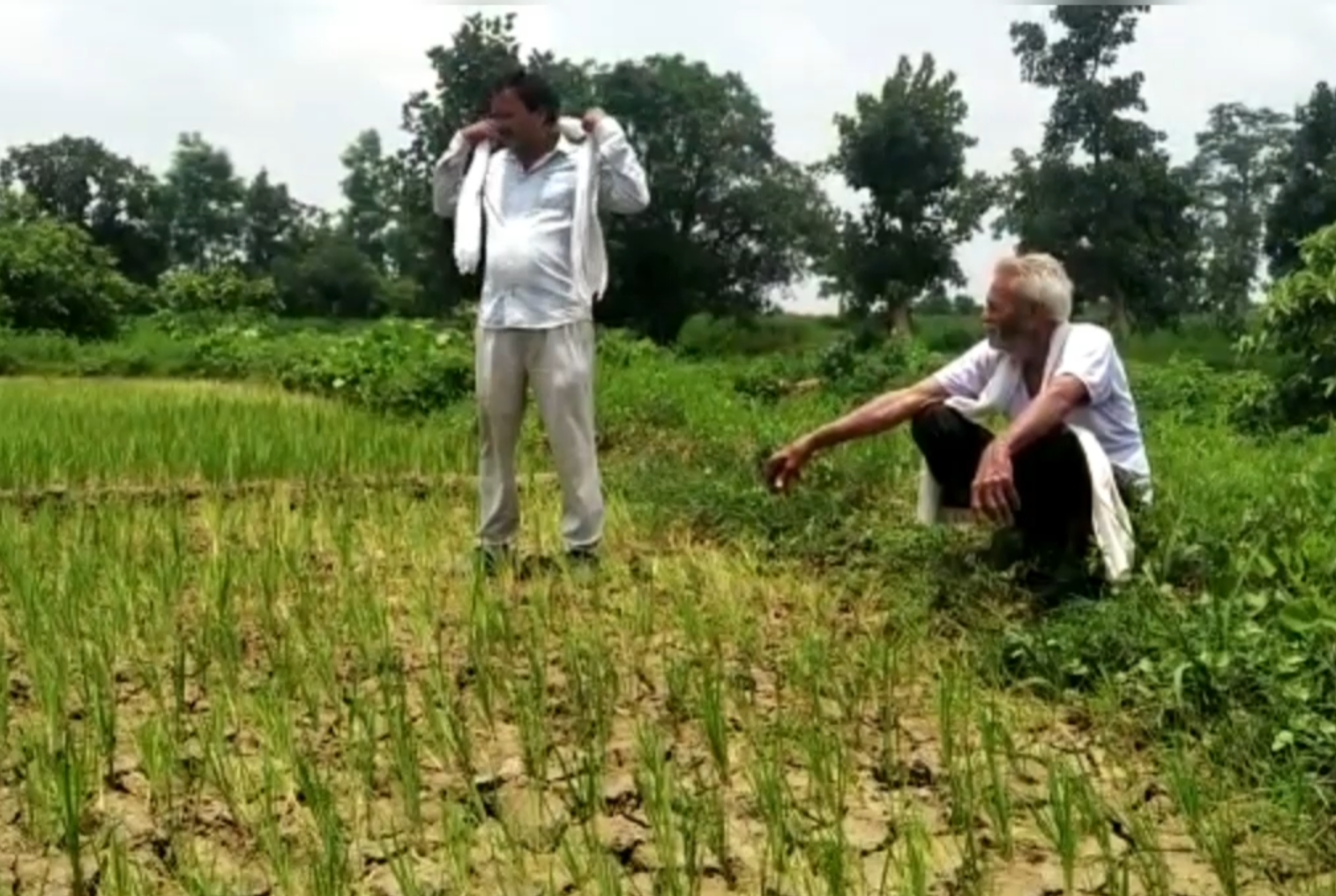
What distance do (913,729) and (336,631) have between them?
1.41 metres

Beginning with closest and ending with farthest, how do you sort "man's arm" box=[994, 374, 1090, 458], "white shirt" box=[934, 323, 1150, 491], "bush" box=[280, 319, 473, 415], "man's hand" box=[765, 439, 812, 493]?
"man's arm" box=[994, 374, 1090, 458] → "white shirt" box=[934, 323, 1150, 491] → "man's hand" box=[765, 439, 812, 493] → "bush" box=[280, 319, 473, 415]

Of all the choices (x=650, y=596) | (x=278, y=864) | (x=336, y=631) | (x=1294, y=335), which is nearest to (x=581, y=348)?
(x=650, y=596)

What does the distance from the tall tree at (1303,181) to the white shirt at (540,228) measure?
2546cm

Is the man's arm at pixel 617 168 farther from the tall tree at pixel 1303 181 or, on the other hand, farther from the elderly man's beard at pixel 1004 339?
the tall tree at pixel 1303 181

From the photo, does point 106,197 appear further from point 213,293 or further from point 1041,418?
point 1041,418

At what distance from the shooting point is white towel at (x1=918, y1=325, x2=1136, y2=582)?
12.9 ft

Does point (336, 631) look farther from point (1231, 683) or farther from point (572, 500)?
point (1231, 683)

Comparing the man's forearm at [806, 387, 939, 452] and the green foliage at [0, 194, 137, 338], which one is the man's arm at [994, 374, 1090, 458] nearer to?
the man's forearm at [806, 387, 939, 452]

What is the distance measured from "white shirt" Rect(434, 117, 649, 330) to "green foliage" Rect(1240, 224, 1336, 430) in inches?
205

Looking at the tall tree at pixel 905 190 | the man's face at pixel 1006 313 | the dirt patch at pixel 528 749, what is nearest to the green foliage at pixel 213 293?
the tall tree at pixel 905 190

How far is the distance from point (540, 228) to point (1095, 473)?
1.66 meters

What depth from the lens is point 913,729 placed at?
3.15 m

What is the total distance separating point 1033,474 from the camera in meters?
4.11

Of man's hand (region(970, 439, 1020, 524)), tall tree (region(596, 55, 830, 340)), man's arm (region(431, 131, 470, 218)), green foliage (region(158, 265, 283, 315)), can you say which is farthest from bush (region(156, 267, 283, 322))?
man's hand (region(970, 439, 1020, 524))
